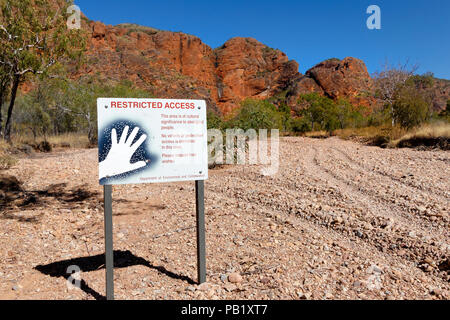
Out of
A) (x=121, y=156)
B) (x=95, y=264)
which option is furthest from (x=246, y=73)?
(x=121, y=156)

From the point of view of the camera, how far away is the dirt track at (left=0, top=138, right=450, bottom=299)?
2625mm

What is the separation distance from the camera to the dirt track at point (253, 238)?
8.61ft

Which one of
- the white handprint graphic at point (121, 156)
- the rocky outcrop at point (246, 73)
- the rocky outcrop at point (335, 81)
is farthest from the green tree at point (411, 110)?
the rocky outcrop at point (246, 73)

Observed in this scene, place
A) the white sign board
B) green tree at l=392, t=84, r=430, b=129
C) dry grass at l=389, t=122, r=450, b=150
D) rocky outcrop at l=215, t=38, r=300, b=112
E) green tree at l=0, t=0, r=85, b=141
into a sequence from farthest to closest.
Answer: rocky outcrop at l=215, t=38, r=300, b=112, green tree at l=392, t=84, r=430, b=129, dry grass at l=389, t=122, r=450, b=150, green tree at l=0, t=0, r=85, b=141, the white sign board

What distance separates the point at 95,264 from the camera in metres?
3.20

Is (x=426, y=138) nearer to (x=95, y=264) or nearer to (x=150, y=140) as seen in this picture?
(x=150, y=140)

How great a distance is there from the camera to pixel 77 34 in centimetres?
931

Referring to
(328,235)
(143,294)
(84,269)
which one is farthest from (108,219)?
(328,235)

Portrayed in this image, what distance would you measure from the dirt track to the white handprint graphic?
109 centimetres

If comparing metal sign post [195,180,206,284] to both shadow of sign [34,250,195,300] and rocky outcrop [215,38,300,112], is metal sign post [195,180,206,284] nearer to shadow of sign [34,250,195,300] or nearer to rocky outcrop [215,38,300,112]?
shadow of sign [34,250,195,300]

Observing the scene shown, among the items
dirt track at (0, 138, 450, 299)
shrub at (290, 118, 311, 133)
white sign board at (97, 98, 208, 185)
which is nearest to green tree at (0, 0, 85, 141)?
dirt track at (0, 138, 450, 299)

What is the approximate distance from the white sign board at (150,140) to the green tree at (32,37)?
7480 mm

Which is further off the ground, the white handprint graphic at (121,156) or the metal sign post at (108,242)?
the white handprint graphic at (121,156)

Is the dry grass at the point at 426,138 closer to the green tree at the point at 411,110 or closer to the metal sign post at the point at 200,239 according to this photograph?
the green tree at the point at 411,110
